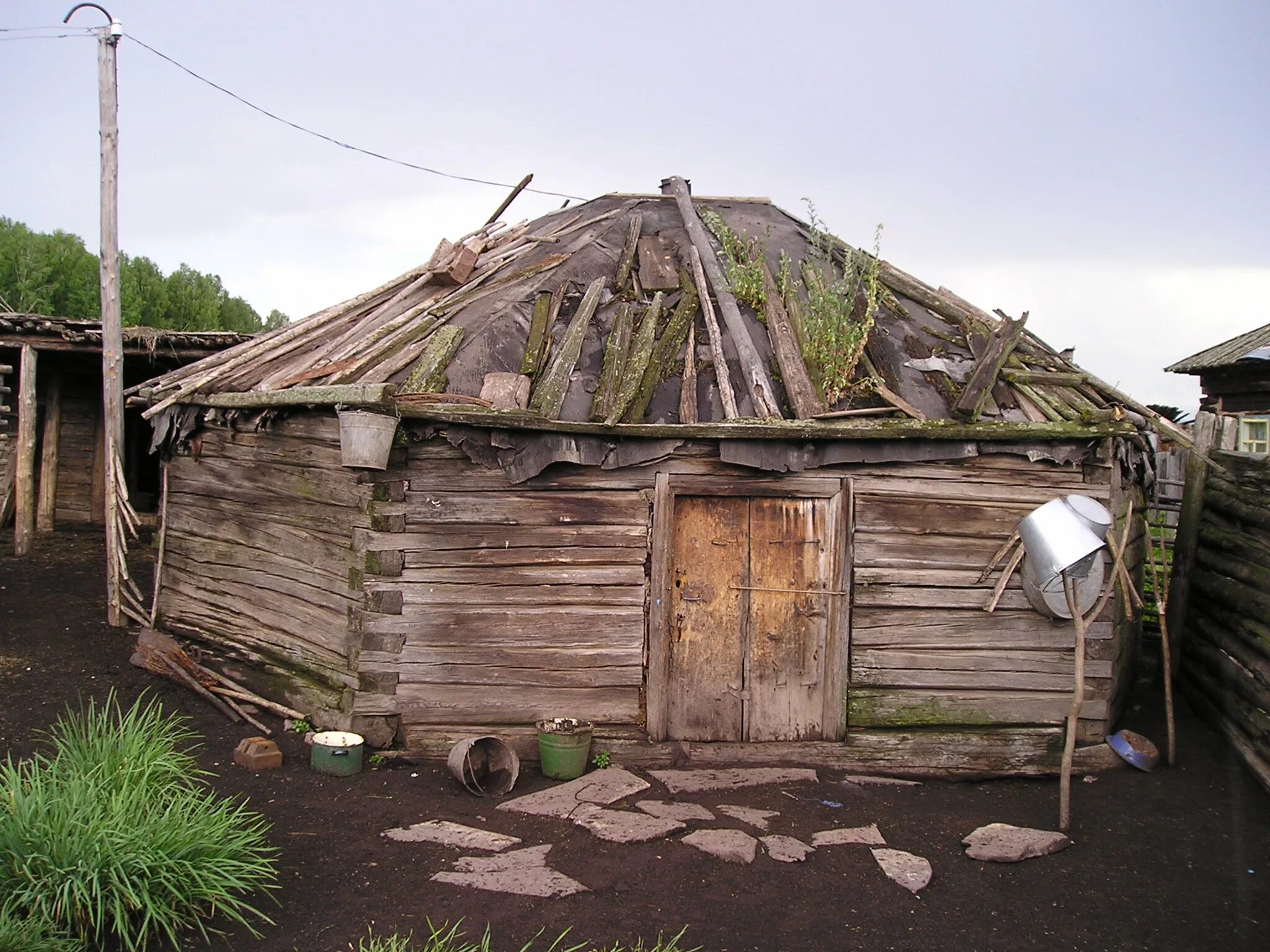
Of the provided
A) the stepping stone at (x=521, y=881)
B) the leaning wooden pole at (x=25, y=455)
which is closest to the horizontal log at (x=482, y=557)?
the stepping stone at (x=521, y=881)

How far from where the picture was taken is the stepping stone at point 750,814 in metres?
6.53

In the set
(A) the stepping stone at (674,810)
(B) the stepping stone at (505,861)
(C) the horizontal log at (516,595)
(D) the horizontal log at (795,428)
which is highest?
(D) the horizontal log at (795,428)

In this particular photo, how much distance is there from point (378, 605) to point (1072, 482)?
535 cm

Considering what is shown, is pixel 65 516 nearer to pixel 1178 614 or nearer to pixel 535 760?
pixel 535 760

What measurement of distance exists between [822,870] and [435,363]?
14.8ft

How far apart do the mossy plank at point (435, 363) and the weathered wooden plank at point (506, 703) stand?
86.5 inches

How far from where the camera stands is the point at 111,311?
11.4 meters

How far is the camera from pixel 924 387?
8195mm

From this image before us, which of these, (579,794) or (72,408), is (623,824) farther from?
(72,408)

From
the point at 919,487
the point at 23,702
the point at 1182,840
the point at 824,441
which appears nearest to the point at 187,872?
the point at 23,702

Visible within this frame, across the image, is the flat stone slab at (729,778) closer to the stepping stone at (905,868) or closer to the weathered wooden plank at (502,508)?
the stepping stone at (905,868)

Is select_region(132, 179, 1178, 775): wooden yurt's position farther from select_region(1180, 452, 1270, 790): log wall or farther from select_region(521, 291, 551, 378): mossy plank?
select_region(1180, 452, 1270, 790): log wall

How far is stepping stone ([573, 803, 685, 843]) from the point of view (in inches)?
245

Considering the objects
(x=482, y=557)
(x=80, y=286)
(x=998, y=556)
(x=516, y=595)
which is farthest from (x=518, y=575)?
(x=80, y=286)
